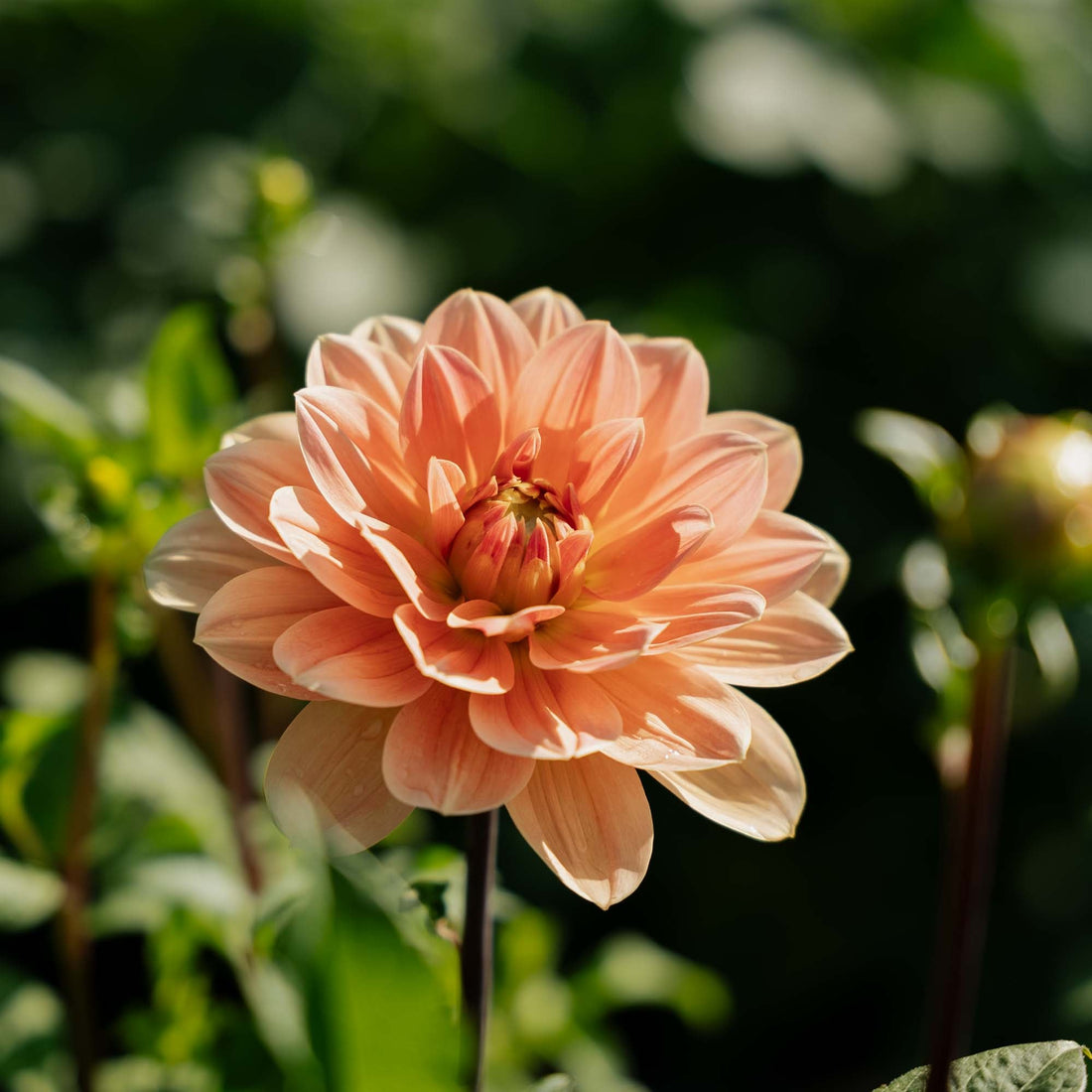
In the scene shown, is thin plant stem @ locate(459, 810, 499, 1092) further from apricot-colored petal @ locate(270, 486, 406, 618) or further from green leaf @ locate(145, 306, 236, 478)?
green leaf @ locate(145, 306, 236, 478)

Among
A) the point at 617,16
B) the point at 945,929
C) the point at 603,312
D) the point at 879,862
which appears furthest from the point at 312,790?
the point at 617,16

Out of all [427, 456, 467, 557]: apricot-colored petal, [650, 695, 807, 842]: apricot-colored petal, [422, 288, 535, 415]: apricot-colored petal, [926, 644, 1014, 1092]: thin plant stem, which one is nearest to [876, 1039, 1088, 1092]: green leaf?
[926, 644, 1014, 1092]: thin plant stem

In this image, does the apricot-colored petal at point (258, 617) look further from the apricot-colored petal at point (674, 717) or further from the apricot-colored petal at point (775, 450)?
the apricot-colored petal at point (775, 450)

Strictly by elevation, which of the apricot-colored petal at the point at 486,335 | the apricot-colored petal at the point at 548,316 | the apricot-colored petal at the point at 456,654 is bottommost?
the apricot-colored petal at the point at 456,654

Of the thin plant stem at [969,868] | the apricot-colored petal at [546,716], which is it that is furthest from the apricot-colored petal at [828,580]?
the apricot-colored petal at [546,716]

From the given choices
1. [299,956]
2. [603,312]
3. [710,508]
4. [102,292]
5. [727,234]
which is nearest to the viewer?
[299,956]

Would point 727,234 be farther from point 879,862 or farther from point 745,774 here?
point 745,774

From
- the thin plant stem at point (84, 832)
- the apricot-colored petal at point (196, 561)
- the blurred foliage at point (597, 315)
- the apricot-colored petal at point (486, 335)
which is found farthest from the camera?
the blurred foliage at point (597, 315)
